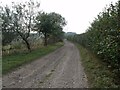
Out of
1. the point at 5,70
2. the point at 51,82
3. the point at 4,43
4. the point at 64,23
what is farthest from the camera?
the point at 64,23

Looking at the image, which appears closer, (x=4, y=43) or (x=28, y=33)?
(x=4, y=43)

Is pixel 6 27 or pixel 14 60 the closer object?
pixel 14 60

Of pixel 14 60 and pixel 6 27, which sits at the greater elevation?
pixel 6 27

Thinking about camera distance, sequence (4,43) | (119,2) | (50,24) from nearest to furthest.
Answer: (119,2), (4,43), (50,24)

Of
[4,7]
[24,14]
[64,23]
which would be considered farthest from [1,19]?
[64,23]

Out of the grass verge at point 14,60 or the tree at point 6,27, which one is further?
the tree at point 6,27

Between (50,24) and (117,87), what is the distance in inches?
1424

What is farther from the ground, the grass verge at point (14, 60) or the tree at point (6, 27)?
the tree at point (6, 27)

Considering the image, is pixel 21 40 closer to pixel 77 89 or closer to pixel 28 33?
pixel 28 33

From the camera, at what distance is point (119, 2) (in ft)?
34.0

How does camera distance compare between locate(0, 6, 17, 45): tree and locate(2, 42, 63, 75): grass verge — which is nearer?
locate(2, 42, 63, 75): grass verge

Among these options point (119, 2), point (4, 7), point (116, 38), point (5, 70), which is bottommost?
point (5, 70)

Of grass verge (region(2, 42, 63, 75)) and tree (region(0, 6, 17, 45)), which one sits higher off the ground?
tree (region(0, 6, 17, 45))

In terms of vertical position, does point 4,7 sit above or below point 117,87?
above
